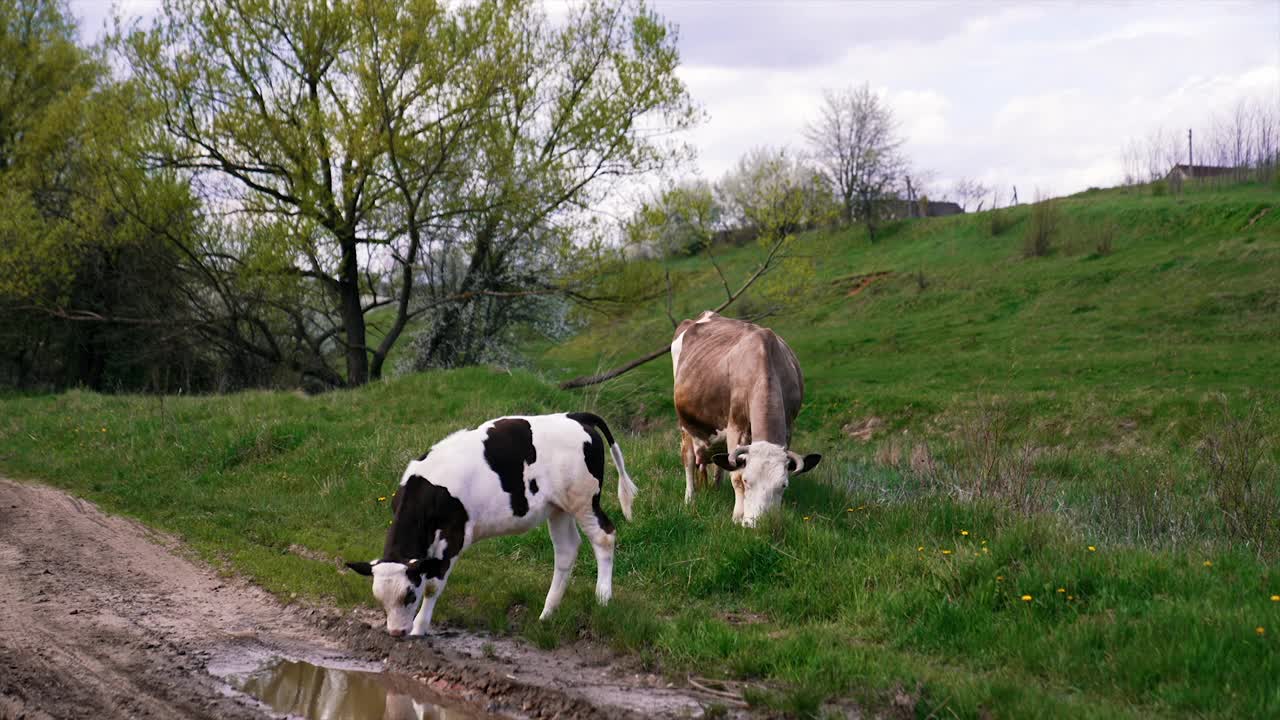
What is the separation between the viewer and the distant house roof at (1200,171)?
1995 inches

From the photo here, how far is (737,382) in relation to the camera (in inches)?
414

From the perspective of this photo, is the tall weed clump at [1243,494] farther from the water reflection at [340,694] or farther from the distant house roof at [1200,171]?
the distant house roof at [1200,171]

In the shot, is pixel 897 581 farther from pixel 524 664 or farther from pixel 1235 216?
pixel 1235 216

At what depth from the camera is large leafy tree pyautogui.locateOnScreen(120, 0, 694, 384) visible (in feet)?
76.0

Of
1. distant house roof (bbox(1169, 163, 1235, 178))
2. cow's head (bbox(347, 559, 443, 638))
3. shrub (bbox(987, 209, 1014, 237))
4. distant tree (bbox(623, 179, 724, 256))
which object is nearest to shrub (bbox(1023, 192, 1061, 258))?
shrub (bbox(987, 209, 1014, 237))

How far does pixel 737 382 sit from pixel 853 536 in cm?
254

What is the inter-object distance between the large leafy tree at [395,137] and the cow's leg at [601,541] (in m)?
17.5

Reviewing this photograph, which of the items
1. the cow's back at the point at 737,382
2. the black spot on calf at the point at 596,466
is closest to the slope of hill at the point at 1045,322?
the cow's back at the point at 737,382

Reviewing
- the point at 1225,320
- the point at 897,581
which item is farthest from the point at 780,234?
the point at 897,581

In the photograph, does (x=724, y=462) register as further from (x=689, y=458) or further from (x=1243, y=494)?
(x=1243, y=494)

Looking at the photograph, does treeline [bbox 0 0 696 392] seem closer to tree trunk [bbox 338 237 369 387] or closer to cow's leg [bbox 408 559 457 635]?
tree trunk [bbox 338 237 369 387]

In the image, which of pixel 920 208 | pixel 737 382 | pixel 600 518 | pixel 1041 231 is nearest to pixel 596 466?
pixel 600 518

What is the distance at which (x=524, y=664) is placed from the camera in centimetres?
612

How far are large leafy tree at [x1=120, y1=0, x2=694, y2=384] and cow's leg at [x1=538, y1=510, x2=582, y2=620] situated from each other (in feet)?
56.5
